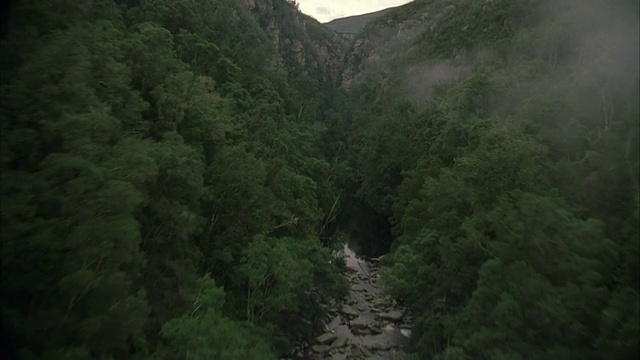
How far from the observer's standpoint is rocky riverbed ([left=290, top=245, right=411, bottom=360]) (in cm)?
2866

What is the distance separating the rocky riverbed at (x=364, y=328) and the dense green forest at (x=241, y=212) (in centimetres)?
171

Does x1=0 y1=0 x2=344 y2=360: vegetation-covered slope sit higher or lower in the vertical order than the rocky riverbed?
higher

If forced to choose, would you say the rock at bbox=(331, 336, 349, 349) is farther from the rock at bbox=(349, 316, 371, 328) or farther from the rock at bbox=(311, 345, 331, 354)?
the rock at bbox=(349, 316, 371, 328)

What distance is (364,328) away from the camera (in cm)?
3198

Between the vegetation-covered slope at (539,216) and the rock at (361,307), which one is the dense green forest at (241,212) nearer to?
the vegetation-covered slope at (539,216)

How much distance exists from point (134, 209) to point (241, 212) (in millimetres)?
10462

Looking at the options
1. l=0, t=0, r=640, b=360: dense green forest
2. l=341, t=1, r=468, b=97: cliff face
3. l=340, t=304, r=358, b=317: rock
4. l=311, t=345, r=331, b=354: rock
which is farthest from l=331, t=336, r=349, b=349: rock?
l=341, t=1, r=468, b=97: cliff face

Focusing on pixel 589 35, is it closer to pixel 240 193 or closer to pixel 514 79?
pixel 514 79

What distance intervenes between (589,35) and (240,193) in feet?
104

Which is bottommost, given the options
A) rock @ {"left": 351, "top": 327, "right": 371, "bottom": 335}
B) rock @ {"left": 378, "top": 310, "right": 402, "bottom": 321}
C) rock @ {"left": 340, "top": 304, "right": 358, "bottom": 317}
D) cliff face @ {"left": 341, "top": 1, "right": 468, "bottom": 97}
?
rock @ {"left": 340, "top": 304, "right": 358, "bottom": 317}

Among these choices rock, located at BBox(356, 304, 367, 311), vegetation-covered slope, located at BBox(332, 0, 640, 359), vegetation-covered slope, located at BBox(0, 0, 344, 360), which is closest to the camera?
vegetation-covered slope, located at BBox(0, 0, 344, 360)

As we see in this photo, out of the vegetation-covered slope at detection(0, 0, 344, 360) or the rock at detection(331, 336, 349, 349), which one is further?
the rock at detection(331, 336, 349, 349)

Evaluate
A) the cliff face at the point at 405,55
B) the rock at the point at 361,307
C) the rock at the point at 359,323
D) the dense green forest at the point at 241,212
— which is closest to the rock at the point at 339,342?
the dense green forest at the point at 241,212

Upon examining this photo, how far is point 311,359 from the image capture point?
27547 millimetres
